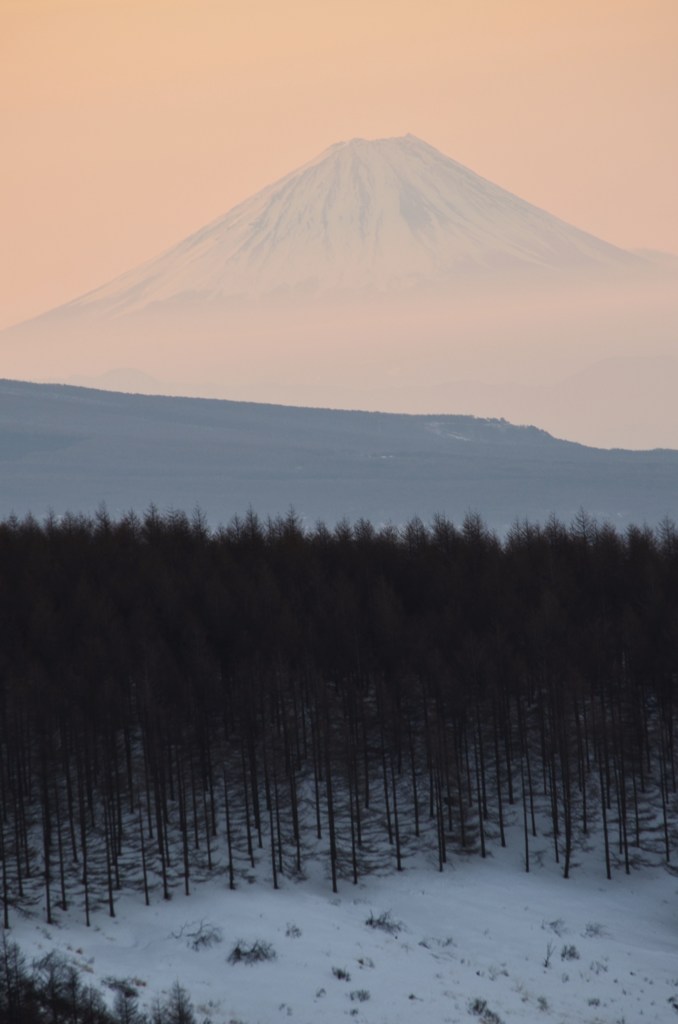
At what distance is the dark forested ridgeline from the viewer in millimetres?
56812

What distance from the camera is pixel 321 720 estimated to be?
6228 cm

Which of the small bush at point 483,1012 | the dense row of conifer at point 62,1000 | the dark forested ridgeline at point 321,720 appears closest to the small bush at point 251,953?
the dense row of conifer at point 62,1000

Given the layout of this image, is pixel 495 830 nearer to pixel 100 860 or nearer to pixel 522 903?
pixel 522 903

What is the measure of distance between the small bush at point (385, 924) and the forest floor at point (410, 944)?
2.0 inches

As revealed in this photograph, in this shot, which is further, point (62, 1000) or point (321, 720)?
point (321, 720)

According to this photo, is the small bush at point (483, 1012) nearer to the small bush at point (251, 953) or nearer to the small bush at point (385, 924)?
the small bush at point (385, 924)

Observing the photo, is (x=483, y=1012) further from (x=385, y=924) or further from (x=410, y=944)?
(x=385, y=924)

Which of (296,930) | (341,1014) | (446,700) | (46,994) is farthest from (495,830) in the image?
(46,994)

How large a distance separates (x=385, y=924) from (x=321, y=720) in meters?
12.3

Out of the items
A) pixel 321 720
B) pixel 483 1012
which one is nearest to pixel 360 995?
pixel 483 1012

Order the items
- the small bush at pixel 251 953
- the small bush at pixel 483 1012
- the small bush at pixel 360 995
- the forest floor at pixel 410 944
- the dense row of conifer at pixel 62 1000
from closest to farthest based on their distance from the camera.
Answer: the dense row of conifer at pixel 62 1000, the small bush at pixel 483 1012, the small bush at pixel 360 995, the forest floor at pixel 410 944, the small bush at pixel 251 953

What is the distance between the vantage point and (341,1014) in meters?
45.2

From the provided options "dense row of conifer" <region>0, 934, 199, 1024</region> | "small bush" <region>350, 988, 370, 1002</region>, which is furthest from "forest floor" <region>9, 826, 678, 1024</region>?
"dense row of conifer" <region>0, 934, 199, 1024</region>

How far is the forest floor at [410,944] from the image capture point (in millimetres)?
46031
